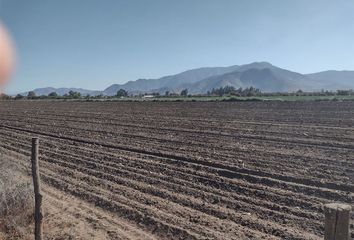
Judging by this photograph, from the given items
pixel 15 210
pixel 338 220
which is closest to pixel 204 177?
pixel 15 210

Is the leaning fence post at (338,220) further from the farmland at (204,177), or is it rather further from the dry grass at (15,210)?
the dry grass at (15,210)

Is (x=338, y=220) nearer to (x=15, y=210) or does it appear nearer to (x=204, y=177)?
(x=15, y=210)

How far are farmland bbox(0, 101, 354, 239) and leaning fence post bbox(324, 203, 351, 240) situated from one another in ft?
13.9

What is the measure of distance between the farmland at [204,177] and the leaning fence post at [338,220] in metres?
4.23

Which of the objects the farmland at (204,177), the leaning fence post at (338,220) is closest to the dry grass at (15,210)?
the farmland at (204,177)

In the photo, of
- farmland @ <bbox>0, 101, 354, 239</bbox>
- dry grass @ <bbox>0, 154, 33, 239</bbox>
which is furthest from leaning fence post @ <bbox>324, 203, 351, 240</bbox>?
dry grass @ <bbox>0, 154, 33, 239</bbox>

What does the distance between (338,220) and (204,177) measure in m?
8.38

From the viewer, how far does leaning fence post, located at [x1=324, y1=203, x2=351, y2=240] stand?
3.40 metres

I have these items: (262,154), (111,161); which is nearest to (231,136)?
(262,154)

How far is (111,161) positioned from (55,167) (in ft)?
5.50

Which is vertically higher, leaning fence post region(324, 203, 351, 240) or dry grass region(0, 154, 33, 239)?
leaning fence post region(324, 203, 351, 240)

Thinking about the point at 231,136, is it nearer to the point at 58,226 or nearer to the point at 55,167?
the point at 55,167

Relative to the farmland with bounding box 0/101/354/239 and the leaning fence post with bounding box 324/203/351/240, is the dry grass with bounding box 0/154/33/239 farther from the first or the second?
the leaning fence post with bounding box 324/203/351/240

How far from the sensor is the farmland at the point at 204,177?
326 inches
